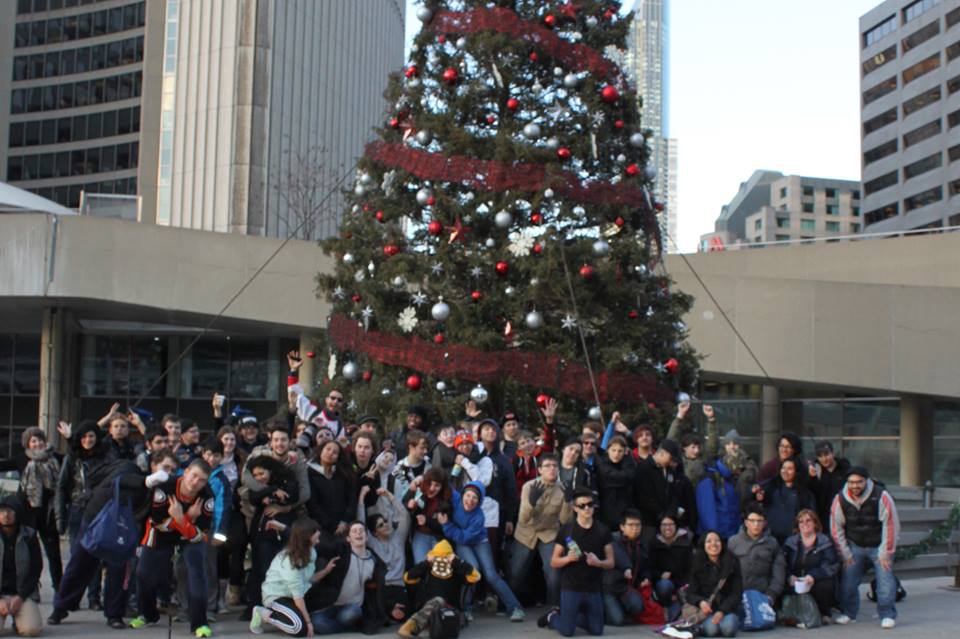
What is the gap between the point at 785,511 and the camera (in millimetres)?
11164

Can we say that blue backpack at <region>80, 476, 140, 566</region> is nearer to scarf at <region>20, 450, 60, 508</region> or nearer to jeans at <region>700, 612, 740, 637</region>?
scarf at <region>20, 450, 60, 508</region>

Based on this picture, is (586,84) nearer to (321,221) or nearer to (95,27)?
(321,221)

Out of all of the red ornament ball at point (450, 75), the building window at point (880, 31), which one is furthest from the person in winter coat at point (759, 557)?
the building window at point (880, 31)

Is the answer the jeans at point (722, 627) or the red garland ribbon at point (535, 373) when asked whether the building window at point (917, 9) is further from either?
the jeans at point (722, 627)

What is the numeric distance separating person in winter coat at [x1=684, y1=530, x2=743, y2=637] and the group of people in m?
0.02

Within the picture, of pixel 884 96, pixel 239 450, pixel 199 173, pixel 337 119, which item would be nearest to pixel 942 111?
pixel 884 96

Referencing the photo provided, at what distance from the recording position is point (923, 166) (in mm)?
77312

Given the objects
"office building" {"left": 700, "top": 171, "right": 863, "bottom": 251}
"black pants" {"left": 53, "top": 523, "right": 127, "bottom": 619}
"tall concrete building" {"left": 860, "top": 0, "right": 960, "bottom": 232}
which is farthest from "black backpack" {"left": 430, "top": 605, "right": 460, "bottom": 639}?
"office building" {"left": 700, "top": 171, "right": 863, "bottom": 251}

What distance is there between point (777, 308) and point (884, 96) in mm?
63378

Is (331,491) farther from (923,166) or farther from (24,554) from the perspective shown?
(923,166)

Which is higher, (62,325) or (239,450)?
(62,325)

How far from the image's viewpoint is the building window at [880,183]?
267 ft

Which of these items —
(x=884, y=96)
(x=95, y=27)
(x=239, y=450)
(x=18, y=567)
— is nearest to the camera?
(x=18, y=567)

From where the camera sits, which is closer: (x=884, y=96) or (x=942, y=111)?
(x=942, y=111)
